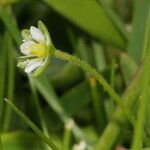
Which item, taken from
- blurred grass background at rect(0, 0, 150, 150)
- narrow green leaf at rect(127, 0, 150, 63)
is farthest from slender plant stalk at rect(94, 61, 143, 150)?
narrow green leaf at rect(127, 0, 150, 63)

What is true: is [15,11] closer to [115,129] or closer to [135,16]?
[135,16]

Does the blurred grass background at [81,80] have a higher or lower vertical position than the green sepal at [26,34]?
lower

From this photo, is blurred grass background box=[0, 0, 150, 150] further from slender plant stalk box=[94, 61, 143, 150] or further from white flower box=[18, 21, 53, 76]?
white flower box=[18, 21, 53, 76]

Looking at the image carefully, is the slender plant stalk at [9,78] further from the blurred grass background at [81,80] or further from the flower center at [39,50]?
the flower center at [39,50]

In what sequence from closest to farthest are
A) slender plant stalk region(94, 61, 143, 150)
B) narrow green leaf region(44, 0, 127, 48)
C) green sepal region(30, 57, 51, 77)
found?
1. green sepal region(30, 57, 51, 77)
2. slender plant stalk region(94, 61, 143, 150)
3. narrow green leaf region(44, 0, 127, 48)

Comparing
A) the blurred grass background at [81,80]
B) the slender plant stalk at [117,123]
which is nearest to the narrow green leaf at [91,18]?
the blurred grass background at [81,80]

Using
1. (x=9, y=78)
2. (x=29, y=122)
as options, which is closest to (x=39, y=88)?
(x=9, y=78)
